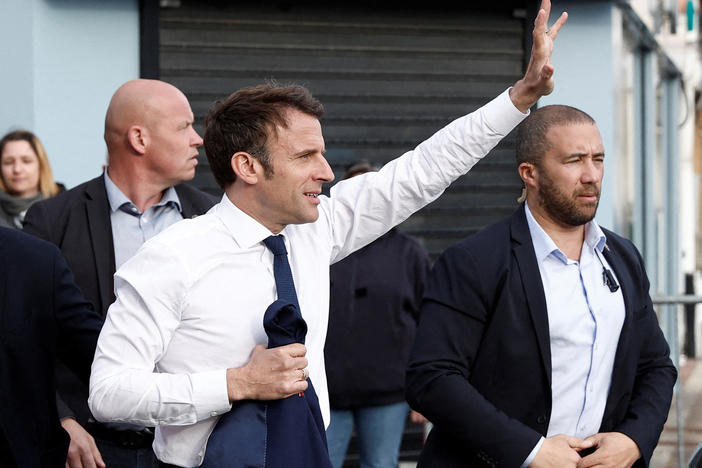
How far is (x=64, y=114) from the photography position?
694cm

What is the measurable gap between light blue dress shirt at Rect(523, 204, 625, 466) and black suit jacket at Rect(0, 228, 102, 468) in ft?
4.66

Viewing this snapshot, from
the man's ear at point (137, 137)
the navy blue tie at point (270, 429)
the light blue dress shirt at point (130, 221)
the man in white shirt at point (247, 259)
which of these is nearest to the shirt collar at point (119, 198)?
the light blue dress shirt at point (130, 221)

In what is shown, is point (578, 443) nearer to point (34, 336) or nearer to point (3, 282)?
point (34, 336)

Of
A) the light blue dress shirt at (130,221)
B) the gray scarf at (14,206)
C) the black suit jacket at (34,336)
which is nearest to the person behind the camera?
the black suit jacket at (34,336)

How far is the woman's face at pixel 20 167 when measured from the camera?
5.94 m

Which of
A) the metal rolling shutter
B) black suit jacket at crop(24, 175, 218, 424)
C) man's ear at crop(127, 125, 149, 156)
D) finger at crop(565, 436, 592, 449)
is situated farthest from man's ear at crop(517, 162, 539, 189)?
the metal rolling shutter

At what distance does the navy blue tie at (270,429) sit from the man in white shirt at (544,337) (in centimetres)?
82

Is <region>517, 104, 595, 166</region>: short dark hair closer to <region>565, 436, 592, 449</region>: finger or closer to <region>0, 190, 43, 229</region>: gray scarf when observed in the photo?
<region>565, 436, 592, 449</region>: finger

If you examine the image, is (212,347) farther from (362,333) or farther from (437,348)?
(362,333)

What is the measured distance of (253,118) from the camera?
2811 millimetres

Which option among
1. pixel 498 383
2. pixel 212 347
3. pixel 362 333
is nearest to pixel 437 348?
pixel 498 383

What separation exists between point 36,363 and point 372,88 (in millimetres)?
4973

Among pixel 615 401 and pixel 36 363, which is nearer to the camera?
pixel 36 363

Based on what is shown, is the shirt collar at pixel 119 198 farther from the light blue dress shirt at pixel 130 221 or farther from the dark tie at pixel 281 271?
the dark tie at pixel 281 271
